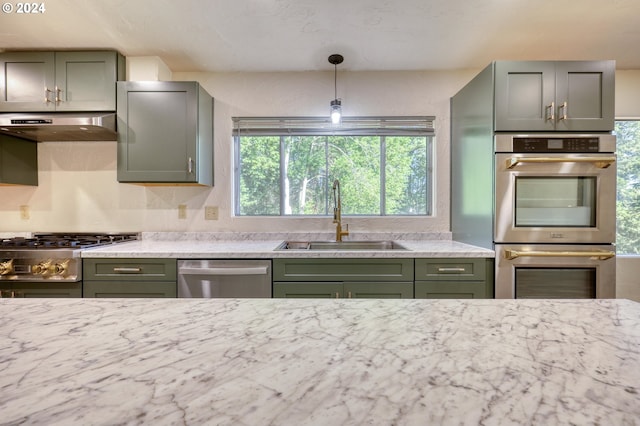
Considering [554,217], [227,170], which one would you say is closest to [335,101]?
[227,170]

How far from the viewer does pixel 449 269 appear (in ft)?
6.63

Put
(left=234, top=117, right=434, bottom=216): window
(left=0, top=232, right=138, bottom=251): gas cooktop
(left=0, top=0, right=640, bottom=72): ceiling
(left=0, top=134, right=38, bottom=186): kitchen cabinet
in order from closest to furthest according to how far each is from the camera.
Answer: (left=0, top=0, right=640, bottom=72): ceiling < (left=0, top=232, right=138, bottom=251): gas cooktop < (left=0, top=134, right=38, bottom=186): kitchen cabinet < (left=234, top=117, right=434, bottom=216): window

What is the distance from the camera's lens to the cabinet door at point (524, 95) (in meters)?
1.95

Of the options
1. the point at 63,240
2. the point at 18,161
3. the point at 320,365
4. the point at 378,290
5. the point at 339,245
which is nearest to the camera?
the point at 320,365

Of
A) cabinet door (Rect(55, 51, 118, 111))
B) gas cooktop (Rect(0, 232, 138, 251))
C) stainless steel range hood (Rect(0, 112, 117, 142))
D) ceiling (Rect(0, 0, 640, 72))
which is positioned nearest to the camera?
ceiling (Rect(0, 0, 640, 72))

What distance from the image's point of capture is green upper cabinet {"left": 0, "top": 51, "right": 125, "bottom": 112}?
2.25m

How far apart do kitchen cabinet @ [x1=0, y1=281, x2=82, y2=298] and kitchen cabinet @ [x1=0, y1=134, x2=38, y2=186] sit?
3.41ft

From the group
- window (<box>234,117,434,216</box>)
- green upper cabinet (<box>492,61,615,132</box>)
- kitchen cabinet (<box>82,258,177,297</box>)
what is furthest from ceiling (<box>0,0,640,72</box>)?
kitchen cabinet (<box>82,258,177,297</box>)

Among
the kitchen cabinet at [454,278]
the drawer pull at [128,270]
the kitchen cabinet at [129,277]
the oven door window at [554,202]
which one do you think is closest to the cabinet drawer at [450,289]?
the kitchen cabinet at [454,278]

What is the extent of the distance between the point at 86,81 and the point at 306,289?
2.32 metres

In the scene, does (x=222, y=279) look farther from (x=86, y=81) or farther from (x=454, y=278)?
(x=86, y=81)

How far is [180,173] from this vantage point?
2.29 meters

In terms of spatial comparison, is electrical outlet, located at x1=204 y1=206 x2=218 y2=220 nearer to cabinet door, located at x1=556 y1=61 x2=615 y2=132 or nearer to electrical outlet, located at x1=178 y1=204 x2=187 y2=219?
electrical outlet, located at x1=178 y1=204 x2=187 y2=219

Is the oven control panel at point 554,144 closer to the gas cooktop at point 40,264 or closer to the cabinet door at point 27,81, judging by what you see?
the gas cooktop at point 40,264
